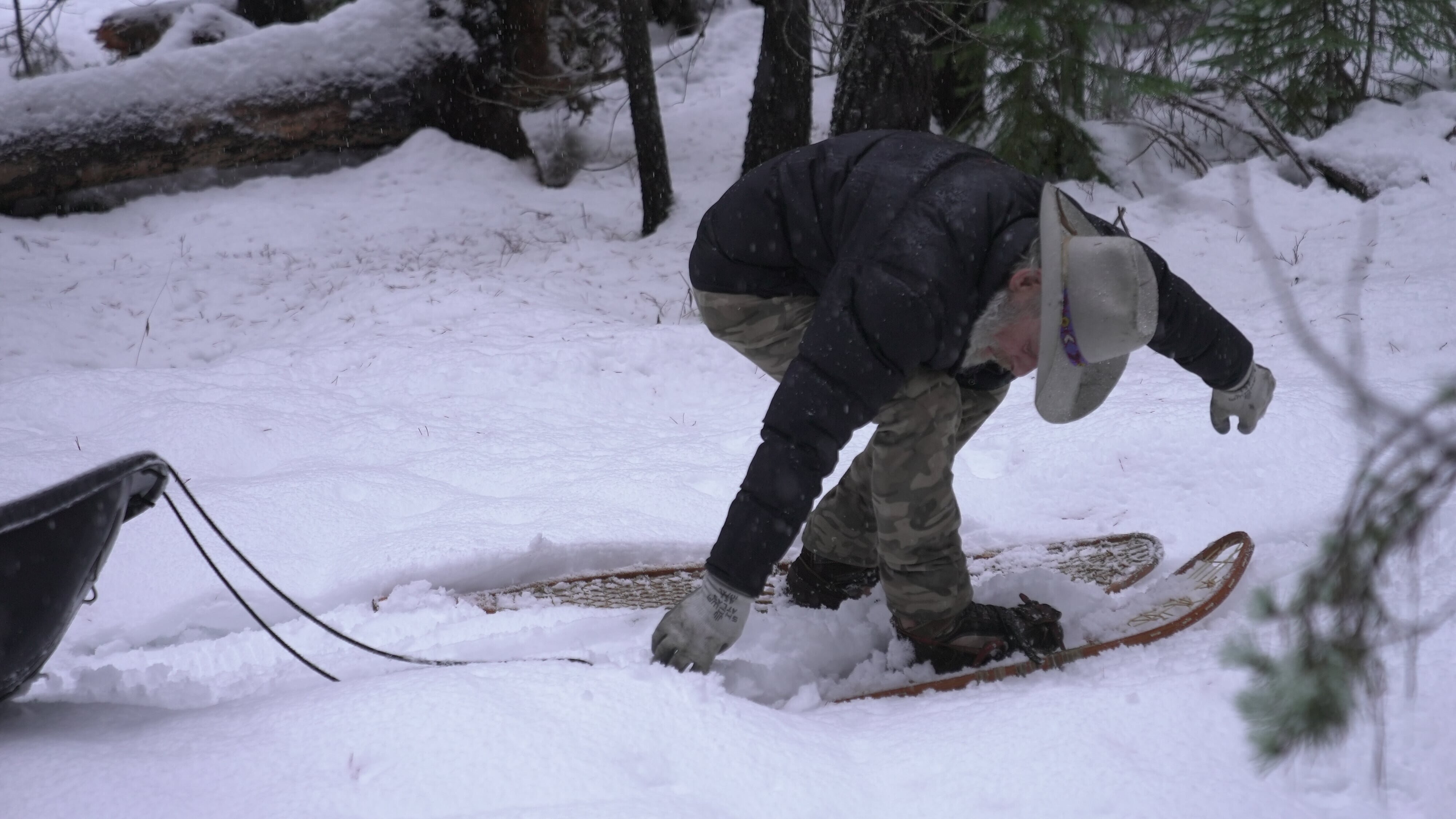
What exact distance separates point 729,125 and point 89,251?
593 cm

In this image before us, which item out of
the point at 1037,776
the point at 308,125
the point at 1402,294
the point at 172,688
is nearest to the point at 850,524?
the point at 1037,776

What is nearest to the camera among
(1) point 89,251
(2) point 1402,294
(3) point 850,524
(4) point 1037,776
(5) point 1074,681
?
(4) point 1037,776

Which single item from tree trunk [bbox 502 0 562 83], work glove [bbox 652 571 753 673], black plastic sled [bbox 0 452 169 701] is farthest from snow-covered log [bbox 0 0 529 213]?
work glove [bbox 652 571 753 673]

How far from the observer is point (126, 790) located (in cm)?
160

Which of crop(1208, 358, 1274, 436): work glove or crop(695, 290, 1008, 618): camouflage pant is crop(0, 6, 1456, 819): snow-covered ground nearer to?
crop(695, 290, 1008, 618): camouflage pant

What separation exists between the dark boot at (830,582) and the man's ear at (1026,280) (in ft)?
3.76

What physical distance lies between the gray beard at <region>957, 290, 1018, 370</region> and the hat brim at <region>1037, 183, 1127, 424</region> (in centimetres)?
8

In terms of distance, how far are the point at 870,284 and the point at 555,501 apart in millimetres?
2089

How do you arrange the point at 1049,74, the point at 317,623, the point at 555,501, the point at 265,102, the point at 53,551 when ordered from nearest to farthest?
the point at 53,551
the point at 317,623
the point at 555,501
the point at 1049,74
the point at 265,102

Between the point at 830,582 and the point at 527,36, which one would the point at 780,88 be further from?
the point at 830,582

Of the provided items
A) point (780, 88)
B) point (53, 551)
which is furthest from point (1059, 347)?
point (780, 88)

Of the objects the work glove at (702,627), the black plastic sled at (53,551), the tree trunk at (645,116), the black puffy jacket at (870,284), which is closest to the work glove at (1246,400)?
the black puffy jacket at (870,284)

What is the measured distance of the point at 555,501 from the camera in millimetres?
3740

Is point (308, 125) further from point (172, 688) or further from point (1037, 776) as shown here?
point (1037, 776)
